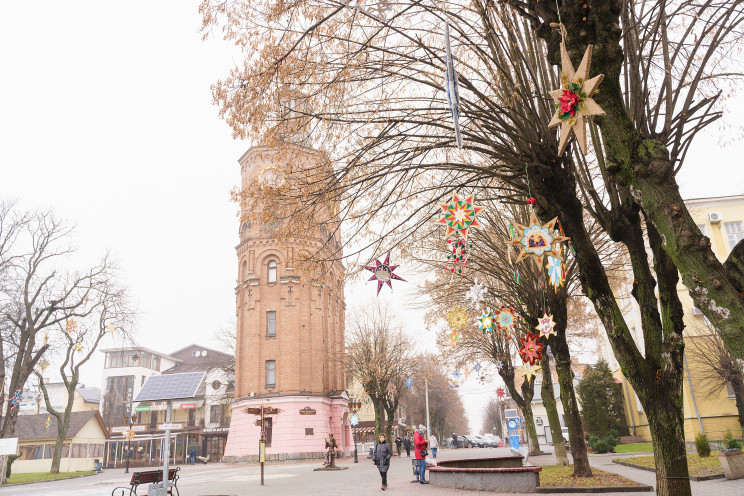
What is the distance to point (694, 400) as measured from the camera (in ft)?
88.8

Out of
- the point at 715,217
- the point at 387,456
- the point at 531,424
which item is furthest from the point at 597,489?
the point at 715,217

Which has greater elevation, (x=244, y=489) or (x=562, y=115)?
(x=562, y=115)

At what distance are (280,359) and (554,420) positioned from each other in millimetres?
25245

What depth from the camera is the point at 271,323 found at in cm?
4056

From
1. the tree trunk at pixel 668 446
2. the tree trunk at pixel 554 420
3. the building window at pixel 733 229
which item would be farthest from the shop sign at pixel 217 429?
the tree trunk at pixel 668 446

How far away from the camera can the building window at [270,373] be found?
39.3 m

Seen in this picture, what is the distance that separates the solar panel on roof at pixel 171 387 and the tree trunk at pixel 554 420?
49.7m

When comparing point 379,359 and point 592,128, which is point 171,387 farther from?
point 592,128

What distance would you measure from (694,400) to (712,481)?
16445 mm

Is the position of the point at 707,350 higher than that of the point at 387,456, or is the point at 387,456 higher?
the point at 707,350

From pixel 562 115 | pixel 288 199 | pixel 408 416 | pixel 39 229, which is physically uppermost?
pixel 39 229

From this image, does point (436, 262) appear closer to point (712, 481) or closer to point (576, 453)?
point (576, 453)

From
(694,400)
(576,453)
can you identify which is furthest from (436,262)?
(694,400)

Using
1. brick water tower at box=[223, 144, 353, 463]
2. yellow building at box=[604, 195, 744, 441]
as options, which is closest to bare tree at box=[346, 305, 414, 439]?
brick water tower at box=[223, 144, 353, 463]
